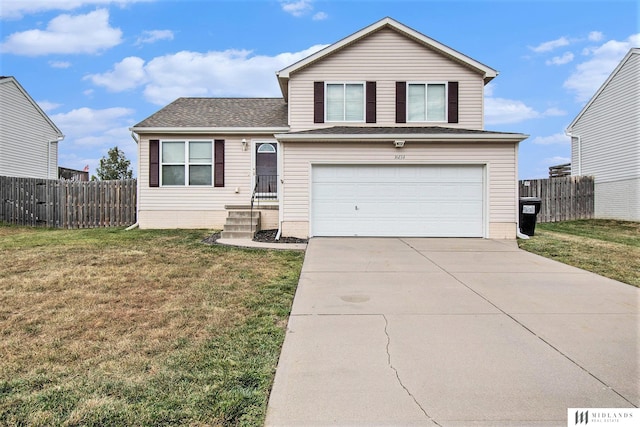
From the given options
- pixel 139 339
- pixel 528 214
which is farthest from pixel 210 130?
pixel 528 214

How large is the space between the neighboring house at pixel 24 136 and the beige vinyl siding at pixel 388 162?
1518 centimetres

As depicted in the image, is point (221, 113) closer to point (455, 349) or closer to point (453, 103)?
point (453, 103)

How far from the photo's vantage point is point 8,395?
2.53 meters

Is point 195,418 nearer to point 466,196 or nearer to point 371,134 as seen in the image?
point 371,134

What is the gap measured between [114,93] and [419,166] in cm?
1619

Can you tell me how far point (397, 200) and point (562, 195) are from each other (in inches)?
404

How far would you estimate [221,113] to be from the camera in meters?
14.0

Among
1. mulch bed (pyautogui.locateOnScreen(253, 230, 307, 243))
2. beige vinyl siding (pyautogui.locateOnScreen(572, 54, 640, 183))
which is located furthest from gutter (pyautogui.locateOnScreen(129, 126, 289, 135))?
beige vinyl siding (pyautogui.locateOnScreen(572, 54, 640, 183))

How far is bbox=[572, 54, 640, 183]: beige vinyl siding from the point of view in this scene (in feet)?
50.2

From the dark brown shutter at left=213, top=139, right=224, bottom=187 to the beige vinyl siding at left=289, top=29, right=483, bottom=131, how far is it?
2617mm

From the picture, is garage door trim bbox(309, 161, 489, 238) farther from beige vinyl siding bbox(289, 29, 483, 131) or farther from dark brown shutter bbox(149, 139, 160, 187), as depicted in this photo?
dark brown shutter bbox(149, 139, 160, 187)

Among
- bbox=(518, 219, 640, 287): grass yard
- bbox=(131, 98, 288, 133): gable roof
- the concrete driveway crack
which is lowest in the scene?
the concrete driveway crack
